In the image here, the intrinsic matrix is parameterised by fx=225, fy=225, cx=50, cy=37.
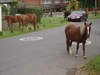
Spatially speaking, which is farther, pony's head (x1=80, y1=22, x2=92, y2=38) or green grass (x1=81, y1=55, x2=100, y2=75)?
pony's head (x1=80, y1=22, x2=92, y2=38)

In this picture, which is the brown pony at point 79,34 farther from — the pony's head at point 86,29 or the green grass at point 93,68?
the green grass at point 93,68

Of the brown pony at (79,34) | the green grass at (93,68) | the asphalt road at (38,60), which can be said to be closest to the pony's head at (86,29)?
the brown pony at (79,34)

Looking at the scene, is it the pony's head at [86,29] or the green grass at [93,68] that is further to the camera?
the pony's head at [86,29]

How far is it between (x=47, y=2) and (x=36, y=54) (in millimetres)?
56970

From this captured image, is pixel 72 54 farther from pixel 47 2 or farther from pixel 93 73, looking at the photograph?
pixel 47 2

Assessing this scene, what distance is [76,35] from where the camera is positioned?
35.6 ft

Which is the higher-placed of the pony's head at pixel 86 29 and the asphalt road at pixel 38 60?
the pony's head at pixel 86 29

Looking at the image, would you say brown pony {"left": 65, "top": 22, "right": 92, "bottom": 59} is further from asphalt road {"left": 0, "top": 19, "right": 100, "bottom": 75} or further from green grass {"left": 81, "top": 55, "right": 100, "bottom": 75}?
green grass {"left": 81, "top": 55, "right": 100, "bottom": 75}

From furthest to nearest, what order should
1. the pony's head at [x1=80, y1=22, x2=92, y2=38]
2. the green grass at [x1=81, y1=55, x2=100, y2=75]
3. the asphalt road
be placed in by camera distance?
the pony's head at [x1=80, y1=22, x2=92, y2=38] < the asphalt road < the green grass at [x1=81, y1=55, x2=100, y2=75]

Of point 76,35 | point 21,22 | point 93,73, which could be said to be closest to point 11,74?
point 93,73

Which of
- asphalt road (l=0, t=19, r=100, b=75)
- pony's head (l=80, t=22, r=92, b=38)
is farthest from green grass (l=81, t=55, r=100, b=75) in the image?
pony's head (l=80, t=22, r=92, b=38)

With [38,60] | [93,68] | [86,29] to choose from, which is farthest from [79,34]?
[93,68]

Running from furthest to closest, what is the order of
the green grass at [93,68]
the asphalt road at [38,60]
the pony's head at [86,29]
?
1. the pony's head at [86,29]
2. the asphalt road at [38,60]
3. the green grass at [93,68]

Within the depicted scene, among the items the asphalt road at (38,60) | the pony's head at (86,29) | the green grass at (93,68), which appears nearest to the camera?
the green grass at (93,68)
